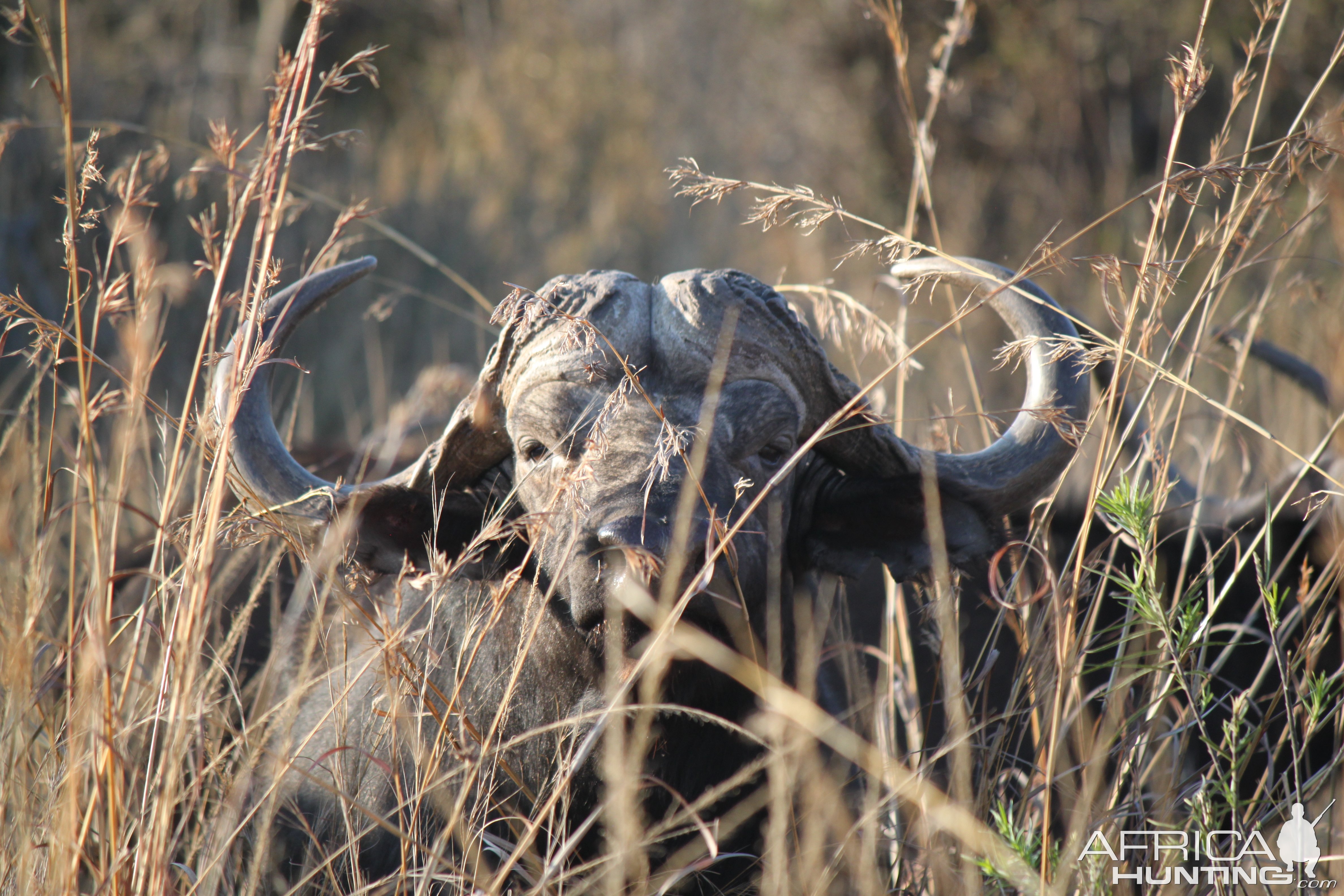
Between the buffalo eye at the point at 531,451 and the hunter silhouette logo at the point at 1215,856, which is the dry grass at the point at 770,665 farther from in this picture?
the buffalo eye at the point at 531,451

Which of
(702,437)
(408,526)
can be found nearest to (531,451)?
(408,526)

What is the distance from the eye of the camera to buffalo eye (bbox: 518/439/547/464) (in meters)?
2.43

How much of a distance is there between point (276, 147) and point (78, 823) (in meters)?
1.20

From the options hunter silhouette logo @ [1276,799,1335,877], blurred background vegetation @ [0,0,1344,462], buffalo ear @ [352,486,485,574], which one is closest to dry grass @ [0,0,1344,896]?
hunter silhouette logo @ [1276,799,1335,877]

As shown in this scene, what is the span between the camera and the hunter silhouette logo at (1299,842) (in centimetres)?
202

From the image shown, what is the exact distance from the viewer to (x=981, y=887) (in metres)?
2.11

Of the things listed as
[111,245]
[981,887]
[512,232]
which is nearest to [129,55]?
[512,232]

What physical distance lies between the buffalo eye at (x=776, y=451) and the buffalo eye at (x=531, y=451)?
1.71 feet

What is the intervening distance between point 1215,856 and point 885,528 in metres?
1.03

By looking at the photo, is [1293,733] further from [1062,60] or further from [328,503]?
[1062,60]

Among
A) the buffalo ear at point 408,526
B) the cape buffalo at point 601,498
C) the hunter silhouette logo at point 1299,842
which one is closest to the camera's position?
the hunter silhouette logo at point 1299,842

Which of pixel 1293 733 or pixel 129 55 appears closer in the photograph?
pixel 1293 733

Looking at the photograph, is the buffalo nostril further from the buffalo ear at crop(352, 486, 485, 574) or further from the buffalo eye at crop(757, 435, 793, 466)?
the buffalo ear at crop(352, 486, 485, 574)

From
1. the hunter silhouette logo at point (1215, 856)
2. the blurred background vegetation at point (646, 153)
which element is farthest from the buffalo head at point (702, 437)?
the blurred background vegetation at point (646, 153)
